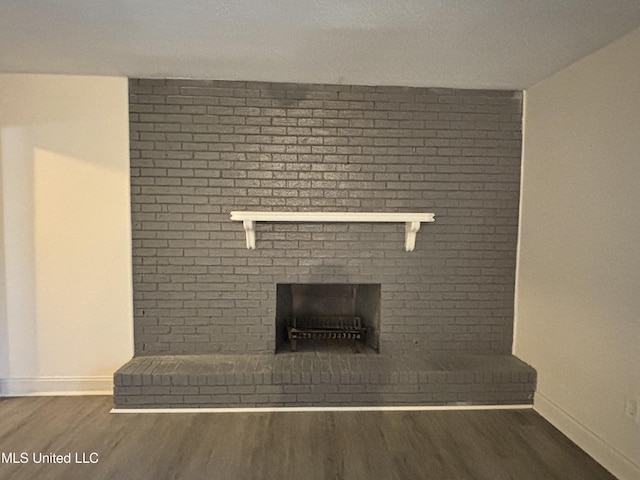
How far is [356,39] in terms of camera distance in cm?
213

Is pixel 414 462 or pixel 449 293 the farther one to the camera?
pixel 449 293

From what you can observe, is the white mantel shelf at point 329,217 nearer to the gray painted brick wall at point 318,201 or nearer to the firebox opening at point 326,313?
the gray painted brick wall at point 318,201

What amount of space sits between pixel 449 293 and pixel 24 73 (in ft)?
10.7

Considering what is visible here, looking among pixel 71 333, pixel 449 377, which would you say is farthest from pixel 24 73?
pixel 449 377

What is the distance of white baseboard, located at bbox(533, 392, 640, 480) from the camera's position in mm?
2043

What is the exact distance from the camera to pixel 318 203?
2949mm

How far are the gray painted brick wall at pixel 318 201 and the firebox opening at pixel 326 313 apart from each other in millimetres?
260

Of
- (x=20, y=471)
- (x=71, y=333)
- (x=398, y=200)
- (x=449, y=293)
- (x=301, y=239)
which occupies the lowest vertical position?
(x=20, y=471)

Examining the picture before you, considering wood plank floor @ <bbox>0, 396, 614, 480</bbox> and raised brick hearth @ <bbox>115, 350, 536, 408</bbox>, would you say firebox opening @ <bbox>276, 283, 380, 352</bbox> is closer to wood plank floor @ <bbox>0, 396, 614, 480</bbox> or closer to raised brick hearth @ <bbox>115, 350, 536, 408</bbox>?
raised brick hearth @ <bbox>115, 350, 536, 408</bbox>

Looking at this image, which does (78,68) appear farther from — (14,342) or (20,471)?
(20,471)

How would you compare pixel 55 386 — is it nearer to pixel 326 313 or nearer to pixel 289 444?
pixel 289 444

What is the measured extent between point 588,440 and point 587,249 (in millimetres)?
1050

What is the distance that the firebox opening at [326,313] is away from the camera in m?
3.22

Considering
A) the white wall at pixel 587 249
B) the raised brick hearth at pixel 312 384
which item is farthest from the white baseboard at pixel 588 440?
the raised brick hearth at pixel 312 384
